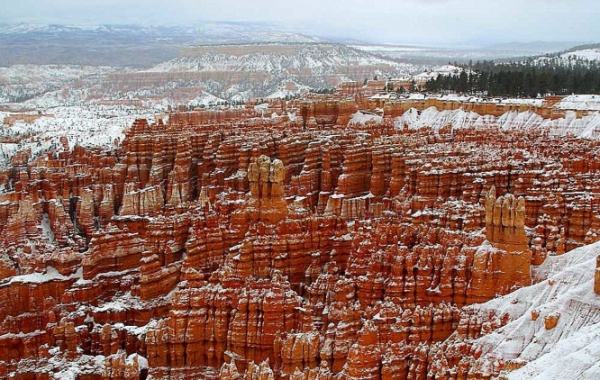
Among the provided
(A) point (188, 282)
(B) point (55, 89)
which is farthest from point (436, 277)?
(B) point (55, 89)

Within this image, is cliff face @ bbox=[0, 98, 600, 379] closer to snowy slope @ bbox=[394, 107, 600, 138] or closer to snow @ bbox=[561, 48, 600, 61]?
snowy slope @ bbox=[394, 107, 600, 138]

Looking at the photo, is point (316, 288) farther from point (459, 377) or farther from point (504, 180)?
point (504, 180)

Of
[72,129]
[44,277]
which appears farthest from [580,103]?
[72,129]

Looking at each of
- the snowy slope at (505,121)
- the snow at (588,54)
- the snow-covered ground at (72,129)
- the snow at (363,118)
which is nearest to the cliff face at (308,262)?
the snowy slope at (505,121)

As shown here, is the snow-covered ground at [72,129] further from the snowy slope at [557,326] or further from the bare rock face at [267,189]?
the snowy slope at [557,326]

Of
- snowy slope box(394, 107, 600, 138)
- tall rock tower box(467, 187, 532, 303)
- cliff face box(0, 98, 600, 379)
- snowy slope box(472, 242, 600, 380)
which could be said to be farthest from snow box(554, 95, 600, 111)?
snowy slope box(472, 242, 600, 380)

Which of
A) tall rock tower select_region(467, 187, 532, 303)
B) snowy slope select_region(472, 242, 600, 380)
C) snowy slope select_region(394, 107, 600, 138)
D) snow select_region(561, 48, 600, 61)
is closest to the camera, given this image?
snowy slope select_region(472, 242, 600, 380)
